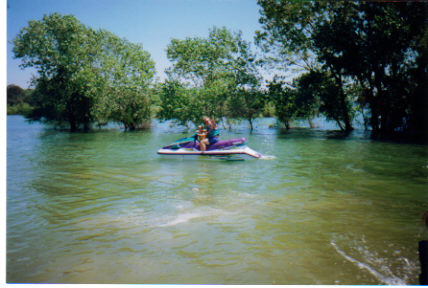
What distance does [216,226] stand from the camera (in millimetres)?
2754

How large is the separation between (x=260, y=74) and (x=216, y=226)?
38.7 feet

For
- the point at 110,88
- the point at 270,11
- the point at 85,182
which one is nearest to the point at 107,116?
the point at 110,88

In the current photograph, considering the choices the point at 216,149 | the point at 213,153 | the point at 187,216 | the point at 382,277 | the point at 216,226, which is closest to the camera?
the point at 382,277

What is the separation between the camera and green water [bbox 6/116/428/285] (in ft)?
6.90

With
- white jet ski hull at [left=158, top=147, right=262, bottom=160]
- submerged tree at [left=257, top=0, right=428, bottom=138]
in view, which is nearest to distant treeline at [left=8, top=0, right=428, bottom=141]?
submerged tree at [left=257, top=0, right=428, bottom=138]

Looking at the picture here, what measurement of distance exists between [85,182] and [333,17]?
8.92 metres

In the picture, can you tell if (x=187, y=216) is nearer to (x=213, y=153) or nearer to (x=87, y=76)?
(x=213, y=153)

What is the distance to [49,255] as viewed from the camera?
2.27 m

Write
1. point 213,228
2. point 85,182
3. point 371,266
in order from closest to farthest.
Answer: point 371,266, point 213,228, point 85,182

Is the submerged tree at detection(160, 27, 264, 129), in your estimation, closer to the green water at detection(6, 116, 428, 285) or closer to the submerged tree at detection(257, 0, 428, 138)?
the submerged tree at detection(257, 0, 428, 138)

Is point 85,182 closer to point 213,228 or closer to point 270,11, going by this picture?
point 213,228

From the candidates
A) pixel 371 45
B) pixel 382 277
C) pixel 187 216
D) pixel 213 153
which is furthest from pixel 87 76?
pixel 382 277

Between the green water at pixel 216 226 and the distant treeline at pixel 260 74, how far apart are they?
475 centimetres

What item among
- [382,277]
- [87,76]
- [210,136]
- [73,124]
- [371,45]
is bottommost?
[382,277]
